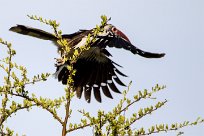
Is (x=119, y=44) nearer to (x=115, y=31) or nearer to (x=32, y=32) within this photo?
(x=115, y=31)

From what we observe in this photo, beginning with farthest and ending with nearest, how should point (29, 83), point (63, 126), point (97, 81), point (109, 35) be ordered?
point (97, 81)
point (109, 35)
point (29, 83)
point (63, 126)

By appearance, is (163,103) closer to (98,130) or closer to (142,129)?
(142,129)

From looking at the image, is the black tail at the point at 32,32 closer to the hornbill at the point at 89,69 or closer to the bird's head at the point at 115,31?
the hornbill at the point at 89,69

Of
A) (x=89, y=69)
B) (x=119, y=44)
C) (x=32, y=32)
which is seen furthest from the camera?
(x=89, y=69)

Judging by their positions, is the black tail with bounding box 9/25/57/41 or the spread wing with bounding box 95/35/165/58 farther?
the black tail with bounding box 9/25/57/41

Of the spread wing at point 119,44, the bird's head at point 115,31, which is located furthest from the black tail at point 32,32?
the spread wing at point 119,44

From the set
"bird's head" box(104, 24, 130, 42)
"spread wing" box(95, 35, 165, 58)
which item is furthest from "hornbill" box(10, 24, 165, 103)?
"spread wing" box(95, 35, 165, 58)

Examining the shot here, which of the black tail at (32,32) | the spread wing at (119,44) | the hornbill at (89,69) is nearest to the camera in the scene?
the spread wing at (119,44)

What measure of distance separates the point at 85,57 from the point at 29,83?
11.6 feet

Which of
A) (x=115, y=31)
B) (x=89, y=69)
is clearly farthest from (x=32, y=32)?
(x=89, y=69)

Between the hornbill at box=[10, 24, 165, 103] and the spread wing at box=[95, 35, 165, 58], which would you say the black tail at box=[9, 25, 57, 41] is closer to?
the hornbill at box=[10, 24, 165, 103]

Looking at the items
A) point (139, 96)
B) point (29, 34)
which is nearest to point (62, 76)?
point (29, 34)

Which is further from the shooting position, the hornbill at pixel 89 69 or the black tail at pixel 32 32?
the hornbill at pixel 89 69

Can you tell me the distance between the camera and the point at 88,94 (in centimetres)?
833
